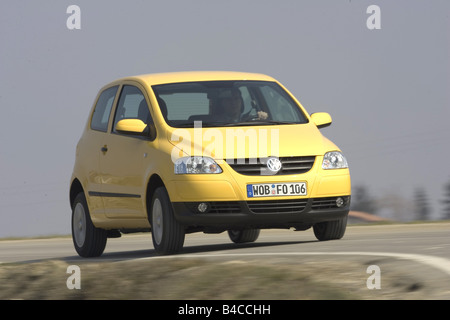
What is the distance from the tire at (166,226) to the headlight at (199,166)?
0.35 m

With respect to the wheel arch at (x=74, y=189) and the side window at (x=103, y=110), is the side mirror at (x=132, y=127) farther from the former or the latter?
the wheel arch at (x=74, y=189)

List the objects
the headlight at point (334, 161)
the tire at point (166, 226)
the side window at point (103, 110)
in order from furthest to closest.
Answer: the side window at point (103, 110) < the headlight at point (334, 161) < the tire at point (166, 226)

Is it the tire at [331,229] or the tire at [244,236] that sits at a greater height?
the tire at [331,229]

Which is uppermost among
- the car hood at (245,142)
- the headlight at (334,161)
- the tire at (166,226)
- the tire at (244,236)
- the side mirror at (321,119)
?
the side mirror at (321,119)

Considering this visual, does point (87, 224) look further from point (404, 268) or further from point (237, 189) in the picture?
point (404, 268)

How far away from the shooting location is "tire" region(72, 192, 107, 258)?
12.8 m

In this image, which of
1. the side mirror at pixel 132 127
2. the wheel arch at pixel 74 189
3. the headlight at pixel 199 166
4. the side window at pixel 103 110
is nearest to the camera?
the headlight at pixel 199 166

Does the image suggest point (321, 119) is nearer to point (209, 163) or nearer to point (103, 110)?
point (209, 163)

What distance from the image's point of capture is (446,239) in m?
11.6

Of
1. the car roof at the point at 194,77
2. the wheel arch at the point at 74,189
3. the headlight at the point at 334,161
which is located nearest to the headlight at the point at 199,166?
the headlight at the point at 334,161

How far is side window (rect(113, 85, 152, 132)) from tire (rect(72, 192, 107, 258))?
3.81 feet

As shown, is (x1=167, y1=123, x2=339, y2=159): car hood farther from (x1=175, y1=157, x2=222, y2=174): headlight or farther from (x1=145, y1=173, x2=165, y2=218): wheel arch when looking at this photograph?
(x1=145, y1=173, x2=165, y2=218): wheel arch

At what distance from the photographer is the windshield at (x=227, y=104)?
11383 mm

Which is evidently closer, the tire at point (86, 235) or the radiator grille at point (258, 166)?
the radiator grille at point (258, 166)
